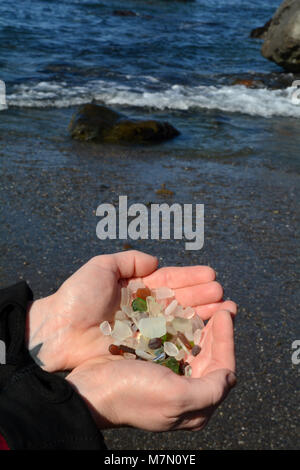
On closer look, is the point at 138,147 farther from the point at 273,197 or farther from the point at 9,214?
the point at 9,214

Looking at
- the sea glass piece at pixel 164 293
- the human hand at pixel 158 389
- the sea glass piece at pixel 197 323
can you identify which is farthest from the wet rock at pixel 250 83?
the human hand at pixel 158 389

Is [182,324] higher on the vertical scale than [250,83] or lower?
higher

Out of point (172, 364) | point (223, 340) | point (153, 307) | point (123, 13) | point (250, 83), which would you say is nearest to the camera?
point (223, 340)

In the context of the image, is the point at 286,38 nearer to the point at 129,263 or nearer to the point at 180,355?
the point at 129,263

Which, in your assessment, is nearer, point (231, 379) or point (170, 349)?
point (231, 379)

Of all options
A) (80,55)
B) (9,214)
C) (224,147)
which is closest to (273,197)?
(224,147)

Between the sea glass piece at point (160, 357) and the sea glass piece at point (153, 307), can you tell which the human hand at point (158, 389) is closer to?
the sea glass piece at point (160, 357)

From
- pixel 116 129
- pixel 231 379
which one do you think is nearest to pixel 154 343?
pixel 231 379

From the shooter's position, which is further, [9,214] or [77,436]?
[9,214]

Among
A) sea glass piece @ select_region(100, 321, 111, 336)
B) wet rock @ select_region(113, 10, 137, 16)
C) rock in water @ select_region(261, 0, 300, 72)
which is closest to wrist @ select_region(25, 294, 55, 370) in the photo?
sea glass piece @ select_region(100, 321, 111, 336)
